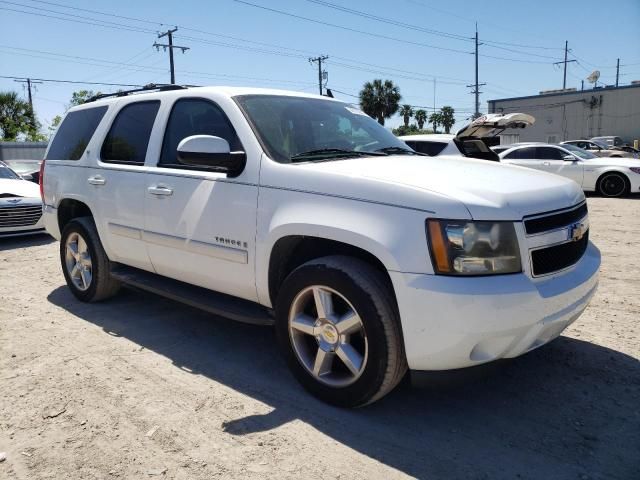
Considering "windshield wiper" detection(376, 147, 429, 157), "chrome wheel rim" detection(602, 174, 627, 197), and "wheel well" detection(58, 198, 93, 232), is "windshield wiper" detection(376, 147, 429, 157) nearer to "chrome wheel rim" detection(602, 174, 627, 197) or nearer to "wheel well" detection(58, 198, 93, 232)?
"wheel well" detection(58, 198, 93, 232)

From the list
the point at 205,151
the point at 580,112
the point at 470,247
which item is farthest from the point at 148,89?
the point at 580,112

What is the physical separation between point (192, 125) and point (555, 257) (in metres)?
2.61

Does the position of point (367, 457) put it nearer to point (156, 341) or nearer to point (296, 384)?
point (296, 384)

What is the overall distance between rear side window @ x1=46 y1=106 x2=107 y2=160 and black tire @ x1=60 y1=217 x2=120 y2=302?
0.65 metres

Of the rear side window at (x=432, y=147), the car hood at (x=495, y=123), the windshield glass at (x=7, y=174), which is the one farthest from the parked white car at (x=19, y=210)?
the car hood at (x=495, y=123)

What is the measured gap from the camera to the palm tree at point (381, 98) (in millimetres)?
53406

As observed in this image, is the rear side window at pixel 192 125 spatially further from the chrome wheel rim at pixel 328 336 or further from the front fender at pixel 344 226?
the chrome wheel rim at pixel 328 336

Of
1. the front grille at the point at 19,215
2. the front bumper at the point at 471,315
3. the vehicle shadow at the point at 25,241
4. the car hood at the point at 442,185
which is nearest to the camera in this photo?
the front bumper at the point at 471,315

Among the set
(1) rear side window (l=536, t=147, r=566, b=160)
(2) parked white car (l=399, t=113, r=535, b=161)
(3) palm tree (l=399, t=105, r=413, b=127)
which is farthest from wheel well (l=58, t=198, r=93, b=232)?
(3) palm tree (l=399, t=105, r=413, b=127)

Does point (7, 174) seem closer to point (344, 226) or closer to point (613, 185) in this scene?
point (344, 226)

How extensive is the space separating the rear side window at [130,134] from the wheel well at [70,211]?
68cm

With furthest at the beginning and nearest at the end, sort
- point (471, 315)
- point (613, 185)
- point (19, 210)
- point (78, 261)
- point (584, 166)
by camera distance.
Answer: point (584, 166), point (613, 185), point (19, 210), point (78, 261), point (471, 315)

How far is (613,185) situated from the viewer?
46.9 feet

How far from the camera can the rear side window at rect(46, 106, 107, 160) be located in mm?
4926
